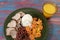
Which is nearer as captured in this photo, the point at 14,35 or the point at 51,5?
the point at 14,35

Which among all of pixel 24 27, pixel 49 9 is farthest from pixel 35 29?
pixel 49 9

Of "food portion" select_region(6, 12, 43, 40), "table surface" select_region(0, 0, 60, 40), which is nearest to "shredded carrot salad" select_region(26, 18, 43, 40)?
"food portion" select_region(6, 12, 43, 40)

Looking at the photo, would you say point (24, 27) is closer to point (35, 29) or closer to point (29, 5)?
point (35, 29)

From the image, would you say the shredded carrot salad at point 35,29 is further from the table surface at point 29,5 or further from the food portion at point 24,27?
the table surface at point 29,5

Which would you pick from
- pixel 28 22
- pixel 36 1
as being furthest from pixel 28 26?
pixel 36 1

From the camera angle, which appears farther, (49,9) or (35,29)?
(49,9)

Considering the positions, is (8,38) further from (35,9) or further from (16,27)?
(35,9)
